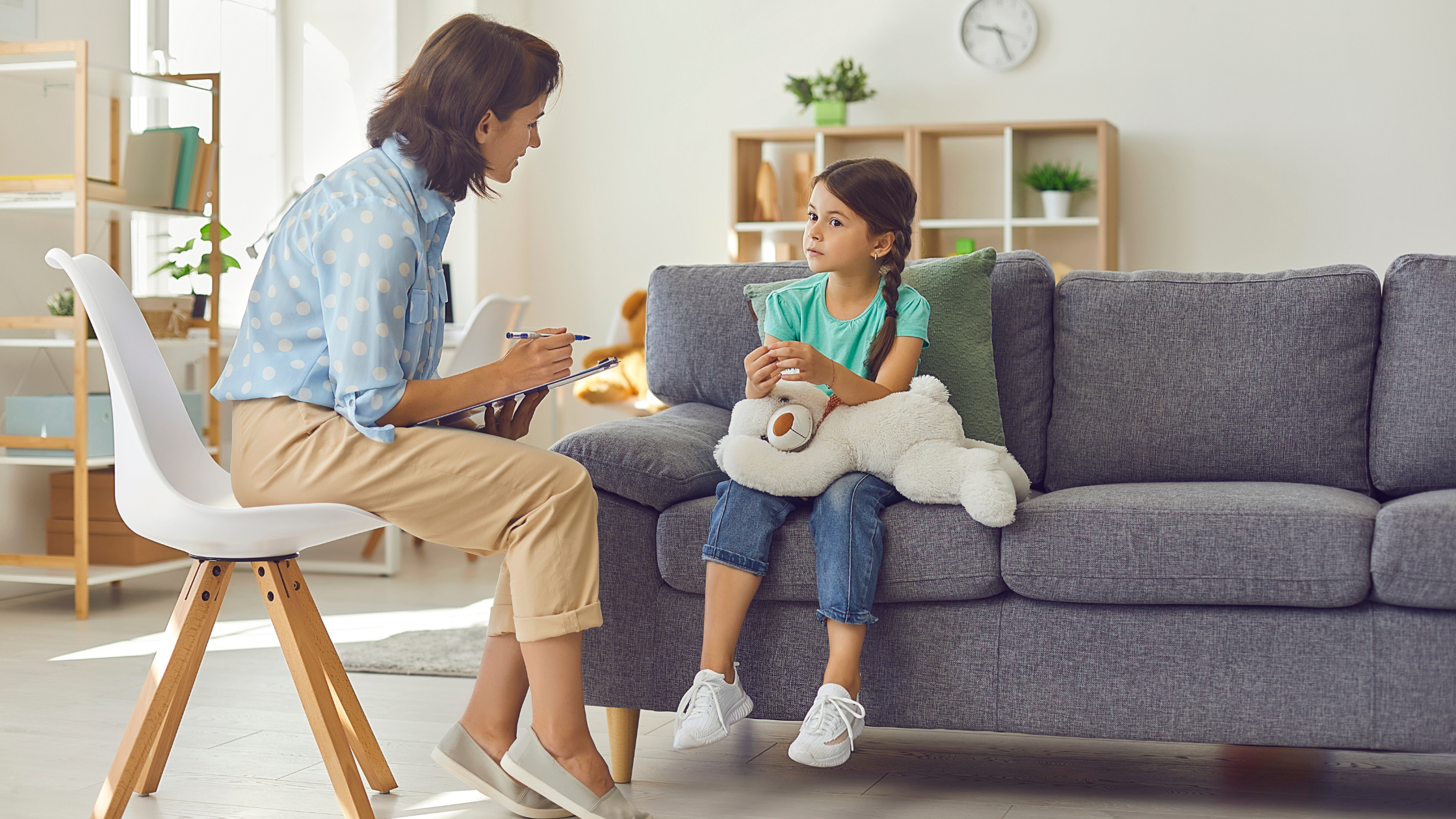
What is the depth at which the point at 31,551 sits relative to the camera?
11.8ft

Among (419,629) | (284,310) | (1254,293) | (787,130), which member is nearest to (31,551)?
(419,629)

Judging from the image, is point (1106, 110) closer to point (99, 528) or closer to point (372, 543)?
point (372, 543)

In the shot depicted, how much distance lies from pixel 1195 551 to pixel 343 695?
1.16 metres

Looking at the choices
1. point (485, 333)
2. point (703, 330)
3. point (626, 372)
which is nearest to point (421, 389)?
→ point (703, 330)

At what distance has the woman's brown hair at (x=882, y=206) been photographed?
6.47 feet

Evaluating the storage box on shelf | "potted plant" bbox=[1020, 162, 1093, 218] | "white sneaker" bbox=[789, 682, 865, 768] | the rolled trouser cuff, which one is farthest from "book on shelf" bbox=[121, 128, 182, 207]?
"potted plant" bbox=[1020, 162, 1093, 218]

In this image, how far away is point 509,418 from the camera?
1766 mm

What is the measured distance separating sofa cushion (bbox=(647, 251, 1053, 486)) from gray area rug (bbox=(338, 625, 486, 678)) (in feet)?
2.32

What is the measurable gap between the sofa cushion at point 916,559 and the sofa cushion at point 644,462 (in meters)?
0.12

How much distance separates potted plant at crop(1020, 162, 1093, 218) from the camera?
4.53 m

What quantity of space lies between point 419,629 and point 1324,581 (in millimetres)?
2021

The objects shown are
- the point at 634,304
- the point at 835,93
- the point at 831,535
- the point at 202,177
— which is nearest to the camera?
the point at 831,535

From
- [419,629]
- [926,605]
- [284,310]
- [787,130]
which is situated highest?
[787,130]

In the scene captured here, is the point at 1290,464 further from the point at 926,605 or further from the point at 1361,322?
the point at 926,605
